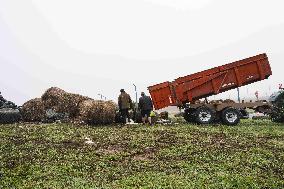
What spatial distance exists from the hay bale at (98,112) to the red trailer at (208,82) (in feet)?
8.91

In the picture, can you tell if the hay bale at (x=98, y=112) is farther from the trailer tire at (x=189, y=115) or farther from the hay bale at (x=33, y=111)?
the trailer tire at (x=189, y=115)

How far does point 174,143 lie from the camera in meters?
14.3

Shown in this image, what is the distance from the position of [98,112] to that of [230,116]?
699cm

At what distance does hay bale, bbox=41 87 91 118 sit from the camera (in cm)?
2242

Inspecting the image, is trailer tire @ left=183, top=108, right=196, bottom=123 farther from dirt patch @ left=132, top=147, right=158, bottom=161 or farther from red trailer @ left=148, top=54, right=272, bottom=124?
dirt patch @ left=132, top=147, right=158, bottom=161

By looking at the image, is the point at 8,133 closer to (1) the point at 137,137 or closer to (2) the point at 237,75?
(1) the point at 137,137

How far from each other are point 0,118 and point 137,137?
343 inches

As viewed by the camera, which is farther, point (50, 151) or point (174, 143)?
point (174, 143)

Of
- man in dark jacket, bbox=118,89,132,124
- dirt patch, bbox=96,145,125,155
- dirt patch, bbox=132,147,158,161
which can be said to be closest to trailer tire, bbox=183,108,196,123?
man in dark jacket, bbox=118,89,132,124

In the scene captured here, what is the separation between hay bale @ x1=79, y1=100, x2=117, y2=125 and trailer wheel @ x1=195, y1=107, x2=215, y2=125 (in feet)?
14.6

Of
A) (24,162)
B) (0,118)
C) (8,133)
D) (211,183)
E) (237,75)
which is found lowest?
(211,183)

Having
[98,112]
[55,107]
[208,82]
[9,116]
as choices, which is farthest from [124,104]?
[9,116]

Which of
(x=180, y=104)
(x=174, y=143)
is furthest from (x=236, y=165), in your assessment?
(x=180, y=104)

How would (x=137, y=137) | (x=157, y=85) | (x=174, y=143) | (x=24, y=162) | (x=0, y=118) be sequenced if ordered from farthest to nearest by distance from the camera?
(x=157, y=85) < (x=0, y=118) < (x=137, y=137) < (x=174, y=143) < (x=24, y=162)
